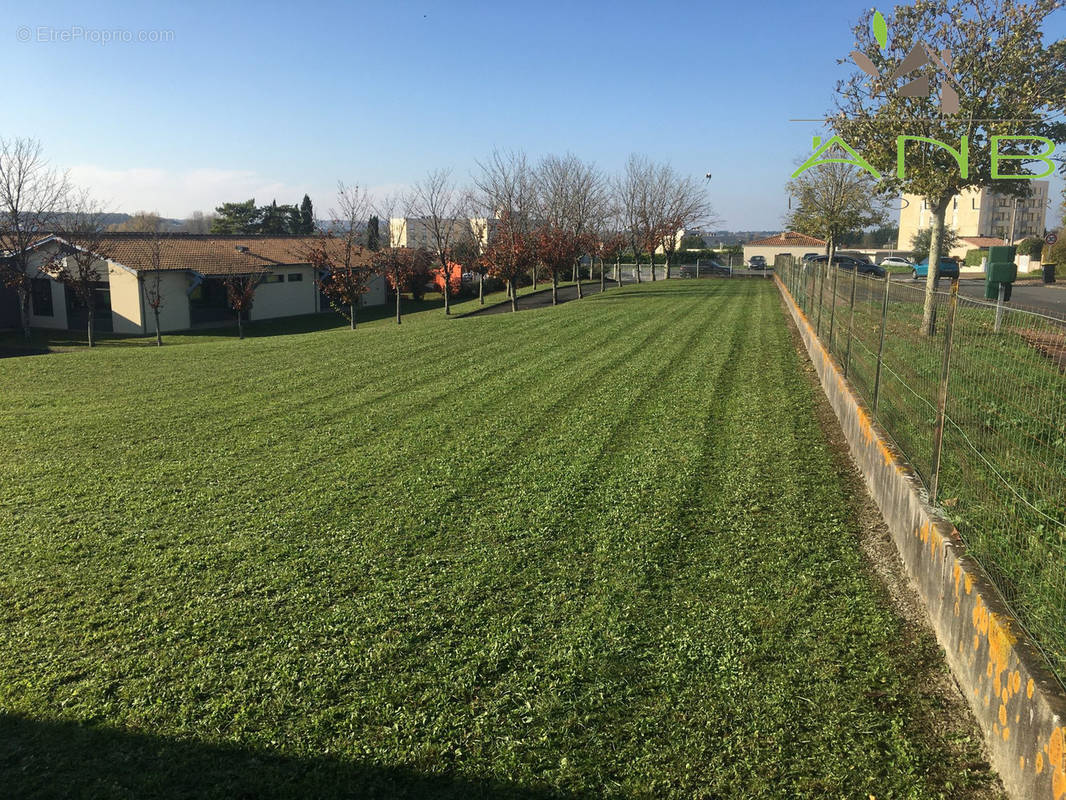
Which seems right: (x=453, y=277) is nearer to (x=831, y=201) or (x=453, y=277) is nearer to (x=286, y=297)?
(x=286, y=297)

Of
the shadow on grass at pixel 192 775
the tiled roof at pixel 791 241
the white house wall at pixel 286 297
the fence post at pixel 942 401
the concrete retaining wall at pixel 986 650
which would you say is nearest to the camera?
the concrete retaining wall at pixel 986 650

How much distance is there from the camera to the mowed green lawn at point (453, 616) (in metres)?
3.45

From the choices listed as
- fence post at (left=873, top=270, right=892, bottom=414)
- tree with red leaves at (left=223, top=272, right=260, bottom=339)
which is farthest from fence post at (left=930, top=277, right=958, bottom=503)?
tree with red leaves at (left=223, top=272, right=260, bottom=339)

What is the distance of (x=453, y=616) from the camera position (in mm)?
4750

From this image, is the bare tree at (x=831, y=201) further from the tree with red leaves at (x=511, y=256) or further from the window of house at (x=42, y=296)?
the window of house at (x=42, y=296)

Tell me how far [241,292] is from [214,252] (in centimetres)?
451

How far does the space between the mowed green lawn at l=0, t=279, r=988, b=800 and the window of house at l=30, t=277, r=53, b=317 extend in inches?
1160

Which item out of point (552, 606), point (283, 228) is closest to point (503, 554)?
point (552, 606)

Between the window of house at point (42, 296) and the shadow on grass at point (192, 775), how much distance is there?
121ft

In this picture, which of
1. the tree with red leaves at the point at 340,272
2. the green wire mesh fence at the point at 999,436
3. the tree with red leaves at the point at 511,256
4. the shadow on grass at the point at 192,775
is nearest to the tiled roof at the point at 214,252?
the tree with red leaves at the point at 340,272

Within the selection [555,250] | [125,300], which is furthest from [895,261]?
[125,300]

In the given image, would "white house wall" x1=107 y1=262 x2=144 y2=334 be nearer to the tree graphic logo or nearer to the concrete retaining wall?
the tree graphic logo

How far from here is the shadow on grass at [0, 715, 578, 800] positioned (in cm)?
327

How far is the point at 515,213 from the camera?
42969mm
